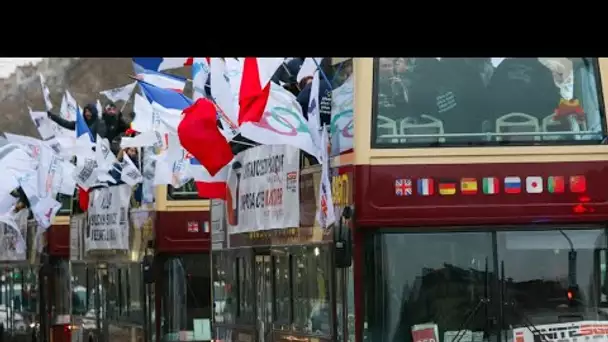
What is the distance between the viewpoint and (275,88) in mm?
10727

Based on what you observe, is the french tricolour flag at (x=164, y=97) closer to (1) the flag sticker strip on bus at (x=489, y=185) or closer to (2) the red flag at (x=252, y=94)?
(2) the red flag at (x=252, y=94)

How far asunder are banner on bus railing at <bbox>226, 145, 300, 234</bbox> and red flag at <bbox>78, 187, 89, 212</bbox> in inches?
253

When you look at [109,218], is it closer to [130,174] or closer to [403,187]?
[130,174]

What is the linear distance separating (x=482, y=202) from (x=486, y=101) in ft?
2.23

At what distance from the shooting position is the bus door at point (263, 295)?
11.7 metres

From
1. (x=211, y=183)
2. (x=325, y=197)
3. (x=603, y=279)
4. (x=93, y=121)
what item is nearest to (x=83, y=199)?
(x=93, y=121)

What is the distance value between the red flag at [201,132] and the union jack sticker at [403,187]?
3466 mm

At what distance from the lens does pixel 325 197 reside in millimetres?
9328

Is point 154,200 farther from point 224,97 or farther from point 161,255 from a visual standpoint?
point 224,97

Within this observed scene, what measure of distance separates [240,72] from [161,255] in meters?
4.32

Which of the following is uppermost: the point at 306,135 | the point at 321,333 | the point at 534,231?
the point at 306,135

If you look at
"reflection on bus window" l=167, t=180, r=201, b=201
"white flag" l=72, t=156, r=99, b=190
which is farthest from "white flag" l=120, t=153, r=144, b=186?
"white flag" l=72, t=156, r=99, b=190

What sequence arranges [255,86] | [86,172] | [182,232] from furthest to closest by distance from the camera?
[86,172], [182,232], [255,86]
